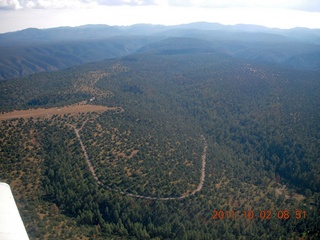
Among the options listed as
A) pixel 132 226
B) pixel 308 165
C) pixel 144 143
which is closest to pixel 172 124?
pixel 144 143

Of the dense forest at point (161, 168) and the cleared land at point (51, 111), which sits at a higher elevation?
the cleared land at point (51, 111)

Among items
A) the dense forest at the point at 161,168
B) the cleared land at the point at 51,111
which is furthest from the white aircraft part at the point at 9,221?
the cleared land at the point at 51,111
